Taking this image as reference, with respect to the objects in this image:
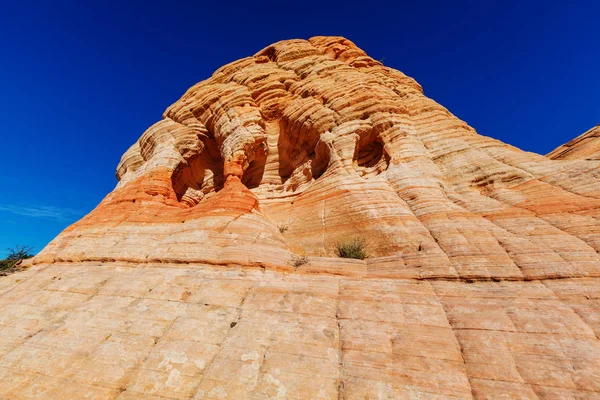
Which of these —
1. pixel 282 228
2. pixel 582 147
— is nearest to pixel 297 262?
pixel 282 228

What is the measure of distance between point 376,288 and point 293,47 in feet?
74.4

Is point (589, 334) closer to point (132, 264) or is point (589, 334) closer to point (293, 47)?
point (132, 264)

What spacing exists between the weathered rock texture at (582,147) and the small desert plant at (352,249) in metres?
11.9

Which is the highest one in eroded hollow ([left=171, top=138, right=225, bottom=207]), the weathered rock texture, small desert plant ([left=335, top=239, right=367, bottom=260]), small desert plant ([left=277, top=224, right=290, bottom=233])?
eroded hollow ([left=171, top=138, right=225, bottom=207])

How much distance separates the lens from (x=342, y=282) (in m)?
7.87

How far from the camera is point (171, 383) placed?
5125 millimetres

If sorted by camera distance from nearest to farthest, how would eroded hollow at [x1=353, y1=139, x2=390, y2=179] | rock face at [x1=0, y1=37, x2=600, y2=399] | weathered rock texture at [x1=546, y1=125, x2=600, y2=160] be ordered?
1. rock face at [x1=0, y1=37, x2=600, y2=399]
2. weathered rock texture at [x1=546, y1=125, x2=600, y2=160]
3. eroded hollow at [x1=353, y1=139, x2=390, y2=179]

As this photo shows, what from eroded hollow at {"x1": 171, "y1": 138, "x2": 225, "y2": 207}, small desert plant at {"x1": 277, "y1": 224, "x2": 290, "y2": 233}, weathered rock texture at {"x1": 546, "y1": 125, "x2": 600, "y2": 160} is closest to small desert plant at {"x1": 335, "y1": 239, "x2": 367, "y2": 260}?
small desert plant at {"x1": 277, "y1": 224, "x2": 290, "y2": 233}

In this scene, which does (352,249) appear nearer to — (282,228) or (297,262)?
(297,262)

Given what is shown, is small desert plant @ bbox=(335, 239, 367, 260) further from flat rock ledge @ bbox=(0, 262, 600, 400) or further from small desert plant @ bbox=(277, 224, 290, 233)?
small desert plant @ bbox=(277, 224, 290, 233)

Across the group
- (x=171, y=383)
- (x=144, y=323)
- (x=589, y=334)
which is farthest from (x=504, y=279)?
(x=144, y=323)

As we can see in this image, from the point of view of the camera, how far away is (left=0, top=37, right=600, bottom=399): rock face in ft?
16.7

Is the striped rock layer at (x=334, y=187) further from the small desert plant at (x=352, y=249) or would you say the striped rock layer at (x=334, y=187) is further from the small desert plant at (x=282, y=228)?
the small desert plant at (x=352, y=249)

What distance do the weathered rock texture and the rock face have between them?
0.31 metres
